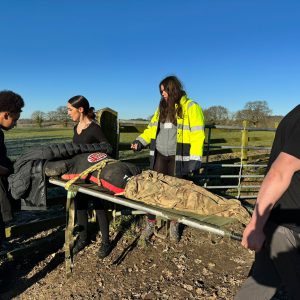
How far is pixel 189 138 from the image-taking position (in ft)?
13.8

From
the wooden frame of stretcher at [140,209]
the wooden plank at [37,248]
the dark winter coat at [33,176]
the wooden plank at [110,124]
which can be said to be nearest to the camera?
the wooden frame of stretcher at [140,209]

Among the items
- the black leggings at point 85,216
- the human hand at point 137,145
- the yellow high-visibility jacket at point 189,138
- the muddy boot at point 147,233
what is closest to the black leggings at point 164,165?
the yellow high-visibility jacket at point 189,138

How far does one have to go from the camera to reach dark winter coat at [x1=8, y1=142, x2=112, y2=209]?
331cm

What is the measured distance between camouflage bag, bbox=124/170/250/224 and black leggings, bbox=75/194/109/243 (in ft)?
3.82

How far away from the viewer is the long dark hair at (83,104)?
13.6ft

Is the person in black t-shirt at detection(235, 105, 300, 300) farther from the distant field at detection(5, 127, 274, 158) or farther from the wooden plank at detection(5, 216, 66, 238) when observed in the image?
the distant field at detection(5, 127, 274, 158)

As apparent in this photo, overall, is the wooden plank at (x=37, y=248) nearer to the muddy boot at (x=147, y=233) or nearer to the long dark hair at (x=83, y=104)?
the muddy boot at (x=147, y=233)

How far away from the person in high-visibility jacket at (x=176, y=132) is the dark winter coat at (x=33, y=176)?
1.24 meters

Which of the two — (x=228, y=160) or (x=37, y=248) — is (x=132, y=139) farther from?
(x=37, y=248)

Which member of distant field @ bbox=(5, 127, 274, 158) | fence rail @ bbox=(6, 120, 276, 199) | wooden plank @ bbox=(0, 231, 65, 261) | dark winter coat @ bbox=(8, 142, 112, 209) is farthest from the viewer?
distant field @ bbox=(5, 127, 274, 158)

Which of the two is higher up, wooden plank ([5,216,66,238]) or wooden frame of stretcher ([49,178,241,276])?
wooden frame of stretcher ([49,178,241,276])

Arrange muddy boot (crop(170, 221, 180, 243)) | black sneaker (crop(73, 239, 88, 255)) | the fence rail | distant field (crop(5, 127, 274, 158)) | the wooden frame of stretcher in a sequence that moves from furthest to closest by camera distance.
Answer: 1. distant field (crop(5, 127, 274, 158))
2. the fence rail
3. muddy boot (crop(170, 221, 180, 243))
4. black sneaker (crop(73, 239, 88, 255))
5. the wooden frame of stretcher

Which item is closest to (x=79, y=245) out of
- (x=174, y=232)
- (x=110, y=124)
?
(x=174, y=232)

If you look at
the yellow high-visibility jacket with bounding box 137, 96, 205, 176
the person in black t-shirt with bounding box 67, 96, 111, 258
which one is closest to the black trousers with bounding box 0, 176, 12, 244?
the person in black t-shirt with bounding box 67, 96, 111, 258
